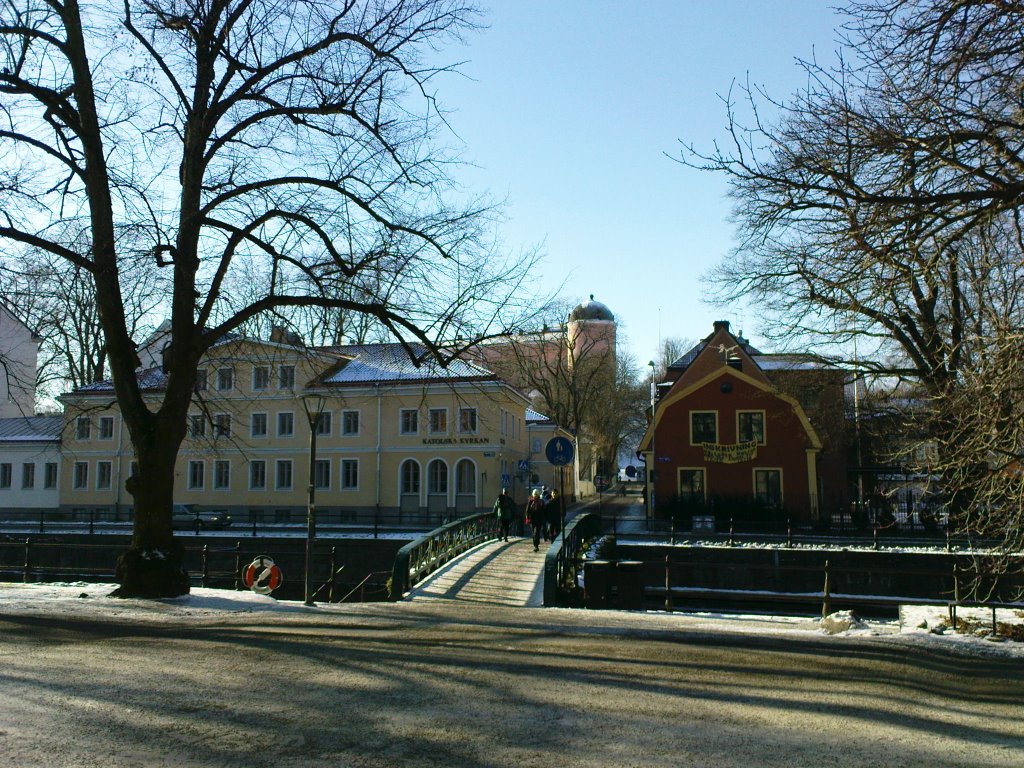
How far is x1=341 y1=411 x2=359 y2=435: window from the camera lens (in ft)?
157

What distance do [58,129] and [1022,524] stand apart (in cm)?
1538

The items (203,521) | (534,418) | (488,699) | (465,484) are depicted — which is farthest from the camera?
(534,418)

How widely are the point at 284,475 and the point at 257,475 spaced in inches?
61.3

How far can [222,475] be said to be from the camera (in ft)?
162

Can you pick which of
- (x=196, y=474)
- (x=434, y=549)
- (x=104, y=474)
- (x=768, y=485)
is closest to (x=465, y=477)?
(x=768, y=485)

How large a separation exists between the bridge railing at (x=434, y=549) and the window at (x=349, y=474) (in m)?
21.3

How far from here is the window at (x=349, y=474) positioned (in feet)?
156

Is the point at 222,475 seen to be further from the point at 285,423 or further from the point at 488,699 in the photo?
the point at 488,699

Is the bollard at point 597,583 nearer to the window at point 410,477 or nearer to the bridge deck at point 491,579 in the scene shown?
the bridge deck at point 491,579

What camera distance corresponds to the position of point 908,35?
32.0 feet

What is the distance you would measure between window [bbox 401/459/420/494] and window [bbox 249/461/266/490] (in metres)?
7.87

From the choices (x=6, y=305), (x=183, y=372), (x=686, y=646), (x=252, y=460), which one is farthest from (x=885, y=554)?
(x=252, y=460)

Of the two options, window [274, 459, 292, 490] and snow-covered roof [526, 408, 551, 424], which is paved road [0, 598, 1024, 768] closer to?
window [274, 459, 292, 490]

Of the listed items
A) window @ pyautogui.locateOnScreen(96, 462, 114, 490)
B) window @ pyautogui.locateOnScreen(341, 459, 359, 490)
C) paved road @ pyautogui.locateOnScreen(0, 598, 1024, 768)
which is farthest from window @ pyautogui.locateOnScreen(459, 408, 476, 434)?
window @ pyautogui.locateOnScreen(96, 462, 114, 490)
